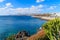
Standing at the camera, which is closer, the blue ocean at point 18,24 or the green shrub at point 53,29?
the green shrub at point 53,29

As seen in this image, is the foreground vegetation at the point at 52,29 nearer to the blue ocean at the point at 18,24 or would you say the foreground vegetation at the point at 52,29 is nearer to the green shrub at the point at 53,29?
the green shrub at the point at 53,29

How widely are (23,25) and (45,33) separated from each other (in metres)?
0.84

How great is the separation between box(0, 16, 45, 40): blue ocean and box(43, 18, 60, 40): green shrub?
763mm

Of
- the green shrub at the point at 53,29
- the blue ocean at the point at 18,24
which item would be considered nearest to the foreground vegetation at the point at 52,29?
the green shrub at the point at 53,29

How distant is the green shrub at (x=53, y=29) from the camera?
4508mm

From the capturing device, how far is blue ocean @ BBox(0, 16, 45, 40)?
210 inches

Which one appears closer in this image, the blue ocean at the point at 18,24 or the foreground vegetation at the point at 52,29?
the foreground vegetation at the point at 52,29

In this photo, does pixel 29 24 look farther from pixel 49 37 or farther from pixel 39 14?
pixel 49 37

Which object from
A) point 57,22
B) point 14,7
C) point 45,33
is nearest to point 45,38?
A: point 45,33

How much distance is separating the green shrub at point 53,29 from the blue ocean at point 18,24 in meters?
0.76

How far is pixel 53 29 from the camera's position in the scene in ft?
15.0

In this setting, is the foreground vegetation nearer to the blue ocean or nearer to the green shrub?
the green shrub

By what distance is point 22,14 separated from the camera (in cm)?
539

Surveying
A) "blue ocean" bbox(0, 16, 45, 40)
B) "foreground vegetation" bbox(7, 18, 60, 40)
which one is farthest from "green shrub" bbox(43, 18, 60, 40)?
"blue ocean" bbox(0, 16, 45, 40)
